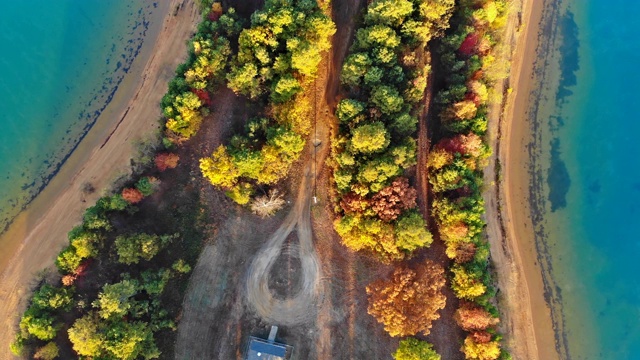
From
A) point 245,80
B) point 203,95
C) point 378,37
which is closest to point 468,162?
point 378,37

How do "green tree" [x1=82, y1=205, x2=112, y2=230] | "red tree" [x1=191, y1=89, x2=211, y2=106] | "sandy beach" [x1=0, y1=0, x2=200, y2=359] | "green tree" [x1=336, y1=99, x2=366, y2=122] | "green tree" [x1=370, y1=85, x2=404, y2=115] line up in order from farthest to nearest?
"sandy beach" [x1=0, y1=0, x2=200, y2=359]
"red tree" [x1=191, y1=89, x2=211, y2=106]
"green tree" [x1=82, y1=205, x2=112, y2=230]
"green tree" [x1=336, y1=99, x2=366, y2=122]
"green tree" [x1=370, y1=85, x2=404, y2=115]

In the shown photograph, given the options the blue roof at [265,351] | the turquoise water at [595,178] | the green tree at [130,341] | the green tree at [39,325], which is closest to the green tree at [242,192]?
the blue roof at [265,351]

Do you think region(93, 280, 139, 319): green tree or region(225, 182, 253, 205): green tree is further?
region(225, 182, 253, 205): green tree

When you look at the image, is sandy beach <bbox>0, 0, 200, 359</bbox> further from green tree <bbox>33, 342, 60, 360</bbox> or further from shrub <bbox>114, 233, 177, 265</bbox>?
shrub <bbox>114, 233, 177, 265</bbox>

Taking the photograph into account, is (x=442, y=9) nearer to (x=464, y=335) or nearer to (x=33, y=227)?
(x=464, y=335)

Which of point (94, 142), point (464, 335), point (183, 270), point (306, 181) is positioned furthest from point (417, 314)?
point (94, 142)

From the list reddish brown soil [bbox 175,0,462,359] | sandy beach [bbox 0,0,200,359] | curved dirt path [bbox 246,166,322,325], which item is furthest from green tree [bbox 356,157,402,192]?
sandy beach [bbox 0,0,200,359]

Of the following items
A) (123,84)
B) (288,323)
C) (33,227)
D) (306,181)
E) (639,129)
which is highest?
(639,129)
